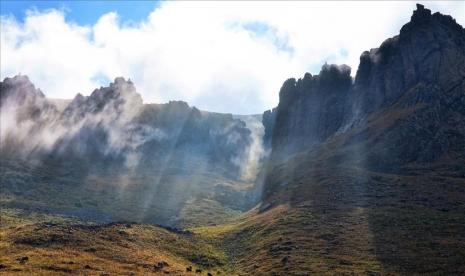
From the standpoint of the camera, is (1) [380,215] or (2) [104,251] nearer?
(2) [104,251]

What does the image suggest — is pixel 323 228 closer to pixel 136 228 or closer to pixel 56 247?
pixel 136 228

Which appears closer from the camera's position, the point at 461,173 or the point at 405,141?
the point at 461,173

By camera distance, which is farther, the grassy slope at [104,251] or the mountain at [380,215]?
the mountain at [380,215]

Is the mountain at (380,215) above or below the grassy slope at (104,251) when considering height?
above

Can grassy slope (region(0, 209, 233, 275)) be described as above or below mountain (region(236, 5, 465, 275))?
below

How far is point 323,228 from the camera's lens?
460ft

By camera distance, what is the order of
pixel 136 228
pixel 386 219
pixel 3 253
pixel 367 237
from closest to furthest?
pixel 3 253 < pixel 367 237 < pixel 386 219 < pixel 136 228

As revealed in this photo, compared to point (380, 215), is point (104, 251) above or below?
below

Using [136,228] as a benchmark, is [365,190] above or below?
above

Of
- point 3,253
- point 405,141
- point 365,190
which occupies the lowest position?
point 3,253

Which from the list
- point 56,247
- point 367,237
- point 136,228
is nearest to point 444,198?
point 367,237

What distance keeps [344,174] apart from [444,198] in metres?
42.6

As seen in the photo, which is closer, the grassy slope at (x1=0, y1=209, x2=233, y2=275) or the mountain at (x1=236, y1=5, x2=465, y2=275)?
the grassy slope at (x1=0, y1=209, x2=233, y2=275)

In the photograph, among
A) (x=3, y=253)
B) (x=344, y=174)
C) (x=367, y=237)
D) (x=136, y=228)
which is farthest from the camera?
(x=344, y=174)
